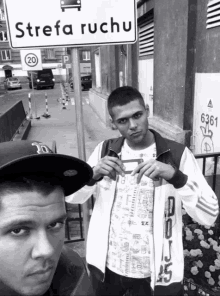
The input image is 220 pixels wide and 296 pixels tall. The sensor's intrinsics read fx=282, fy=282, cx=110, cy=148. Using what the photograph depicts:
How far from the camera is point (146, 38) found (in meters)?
7.73

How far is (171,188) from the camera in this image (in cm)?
199

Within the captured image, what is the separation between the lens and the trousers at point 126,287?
1.99 m

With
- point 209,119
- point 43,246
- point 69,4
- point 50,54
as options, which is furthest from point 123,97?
point 50,54

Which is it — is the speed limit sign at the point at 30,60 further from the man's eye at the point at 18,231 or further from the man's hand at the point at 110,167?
the man's eye at the point at 18,231

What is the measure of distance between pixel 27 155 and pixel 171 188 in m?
1.32

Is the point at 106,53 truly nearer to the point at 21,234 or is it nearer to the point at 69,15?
the point at 69,15

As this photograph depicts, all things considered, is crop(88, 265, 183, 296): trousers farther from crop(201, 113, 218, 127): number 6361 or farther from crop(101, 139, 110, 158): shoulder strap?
crop(201, 113, 218, 127): number 6361

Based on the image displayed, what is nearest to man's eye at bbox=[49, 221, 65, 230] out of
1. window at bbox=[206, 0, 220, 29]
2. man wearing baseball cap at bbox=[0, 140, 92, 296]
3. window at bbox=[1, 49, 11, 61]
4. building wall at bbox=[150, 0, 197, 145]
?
man wearing baseball cap at bbox=[0, 140, 92, 296]

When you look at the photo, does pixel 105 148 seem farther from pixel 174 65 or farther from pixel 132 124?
pixel 174 65

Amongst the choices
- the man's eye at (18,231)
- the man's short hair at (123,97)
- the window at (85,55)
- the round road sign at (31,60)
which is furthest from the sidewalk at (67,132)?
the window at (85,55)

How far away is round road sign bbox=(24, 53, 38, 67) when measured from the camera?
12.0 metres

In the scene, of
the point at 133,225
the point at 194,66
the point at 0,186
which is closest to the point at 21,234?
the point at 0,186

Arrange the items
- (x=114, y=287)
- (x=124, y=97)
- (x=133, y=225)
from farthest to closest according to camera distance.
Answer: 1. (x=124, y=97)
2. (x=114, y=287)
3. (x=133, y=225)

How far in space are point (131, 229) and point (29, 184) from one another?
120 cm
